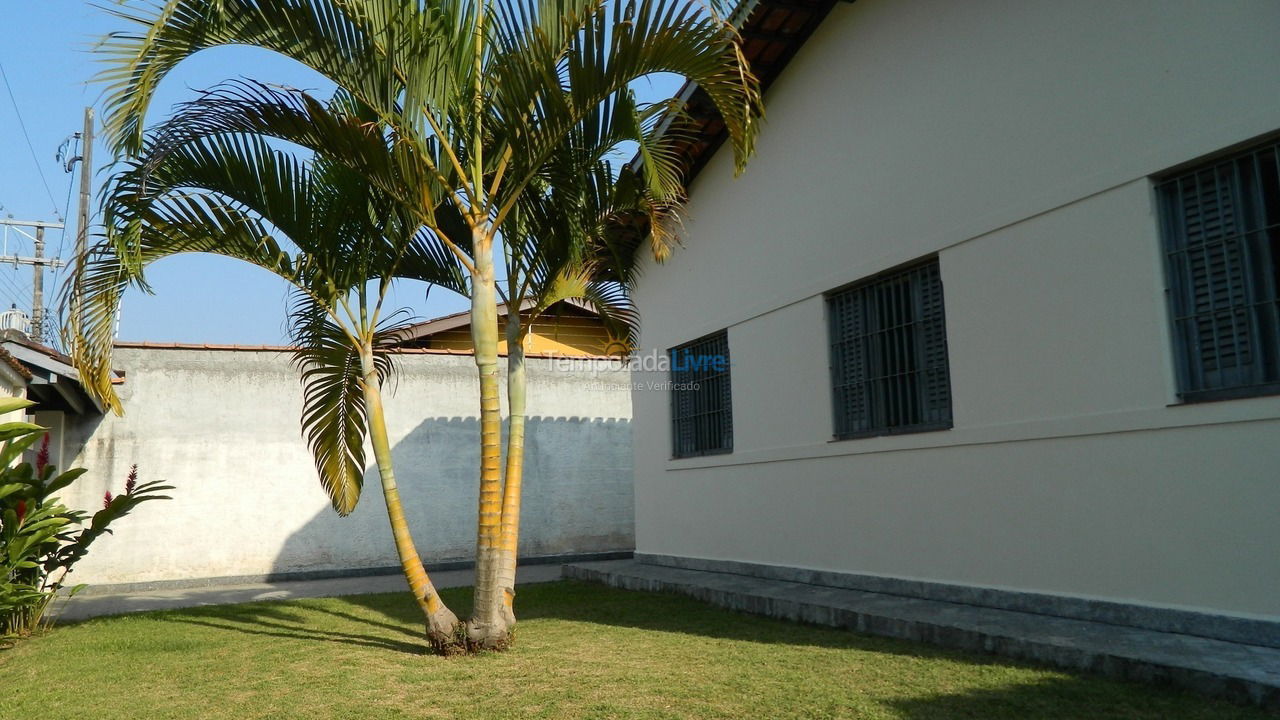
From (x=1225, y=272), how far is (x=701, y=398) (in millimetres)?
6304

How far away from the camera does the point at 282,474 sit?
1363 centimetres

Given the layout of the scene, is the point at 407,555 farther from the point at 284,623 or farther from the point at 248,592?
the point at 248,592

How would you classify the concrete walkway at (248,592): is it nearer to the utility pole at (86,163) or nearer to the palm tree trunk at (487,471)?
the palm tree trunk at (487,471)

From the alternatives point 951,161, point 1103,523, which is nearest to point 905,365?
point 951,161

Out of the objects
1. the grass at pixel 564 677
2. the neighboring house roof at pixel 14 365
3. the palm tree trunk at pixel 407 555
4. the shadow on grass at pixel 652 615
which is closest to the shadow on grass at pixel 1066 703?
the grass at pixel 564 677

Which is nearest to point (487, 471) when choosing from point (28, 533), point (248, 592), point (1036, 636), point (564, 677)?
point (564, 677)

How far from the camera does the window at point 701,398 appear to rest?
1022 cm

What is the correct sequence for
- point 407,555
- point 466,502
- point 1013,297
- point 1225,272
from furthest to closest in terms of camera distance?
point 466,502 < point 407,555 < point 1013,297 < point 1225,272

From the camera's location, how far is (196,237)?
6551 mm

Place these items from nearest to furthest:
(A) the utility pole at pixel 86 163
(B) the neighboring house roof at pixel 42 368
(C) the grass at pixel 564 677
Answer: (C) the grass at pixel 564 677 < (B) the neighboring house roof at pixel 42 368 < (A) the utility pole at pixel 86 163

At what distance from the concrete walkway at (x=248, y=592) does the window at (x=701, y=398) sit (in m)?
2.62

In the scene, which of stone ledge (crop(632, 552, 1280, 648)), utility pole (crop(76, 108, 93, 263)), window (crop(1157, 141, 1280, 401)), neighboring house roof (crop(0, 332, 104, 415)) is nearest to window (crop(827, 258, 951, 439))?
stone ledge (crop(632, 552, 1280, 648))

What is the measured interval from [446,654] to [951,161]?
5001mm

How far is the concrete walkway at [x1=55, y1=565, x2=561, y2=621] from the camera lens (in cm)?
1072
